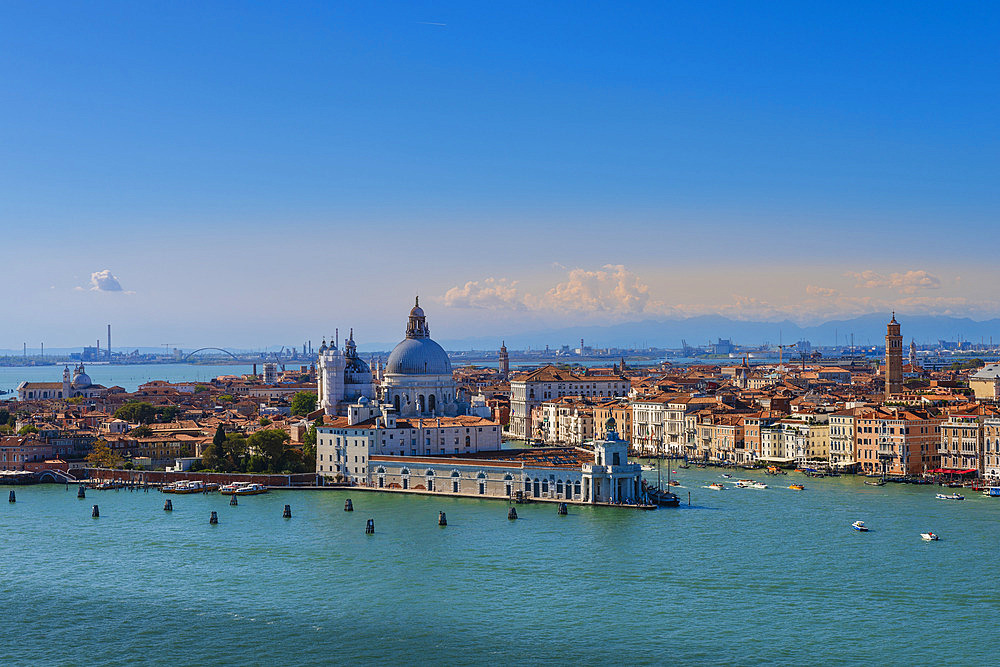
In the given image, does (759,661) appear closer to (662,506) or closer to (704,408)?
(662,506)

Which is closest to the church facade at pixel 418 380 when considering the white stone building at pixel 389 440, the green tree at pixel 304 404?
the white stone building at pixel 389 440

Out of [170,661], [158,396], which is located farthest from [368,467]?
[158,396]

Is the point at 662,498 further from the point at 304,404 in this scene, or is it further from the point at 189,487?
the point at 304,404

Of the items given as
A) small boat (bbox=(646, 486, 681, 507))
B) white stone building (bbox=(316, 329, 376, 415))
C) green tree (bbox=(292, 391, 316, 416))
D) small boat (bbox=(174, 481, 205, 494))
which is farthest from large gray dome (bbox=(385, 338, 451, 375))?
green tree (bbox=(292, 391, 316, 416))

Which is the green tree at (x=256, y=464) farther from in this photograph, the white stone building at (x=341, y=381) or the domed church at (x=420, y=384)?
the white stone building at (x=341, y=381)

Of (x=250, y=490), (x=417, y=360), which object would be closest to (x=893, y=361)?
(x=417, y=360)
